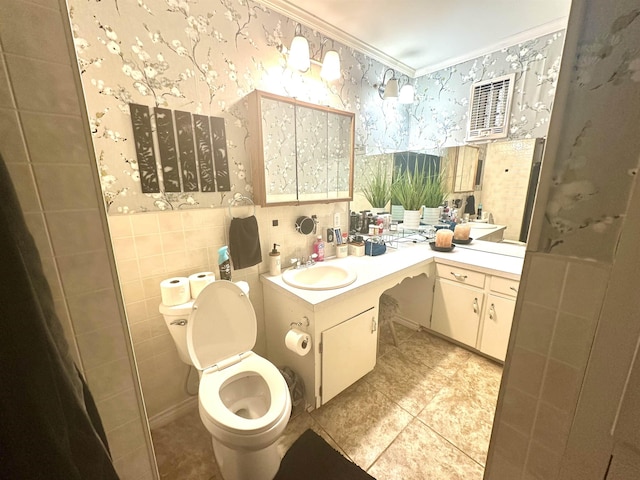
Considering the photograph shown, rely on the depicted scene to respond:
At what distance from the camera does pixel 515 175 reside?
202cm

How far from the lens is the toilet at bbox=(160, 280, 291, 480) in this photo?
103 cm

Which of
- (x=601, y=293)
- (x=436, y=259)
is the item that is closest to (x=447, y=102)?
(x=436, y=259)

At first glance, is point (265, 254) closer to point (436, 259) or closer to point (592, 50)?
point (436, 259)

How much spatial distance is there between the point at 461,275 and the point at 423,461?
122 cm

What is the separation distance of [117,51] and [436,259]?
2.33 metres

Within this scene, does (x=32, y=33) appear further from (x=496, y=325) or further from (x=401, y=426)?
(x=496, y=325)

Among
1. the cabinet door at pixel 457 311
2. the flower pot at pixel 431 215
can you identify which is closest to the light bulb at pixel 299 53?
the flower pot at pixel 431 215

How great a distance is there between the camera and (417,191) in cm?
Result: 236

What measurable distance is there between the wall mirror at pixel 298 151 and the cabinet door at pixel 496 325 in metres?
1.34

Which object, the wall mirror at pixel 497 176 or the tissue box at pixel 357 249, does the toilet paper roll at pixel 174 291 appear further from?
the wall mirror at pixel 497 176

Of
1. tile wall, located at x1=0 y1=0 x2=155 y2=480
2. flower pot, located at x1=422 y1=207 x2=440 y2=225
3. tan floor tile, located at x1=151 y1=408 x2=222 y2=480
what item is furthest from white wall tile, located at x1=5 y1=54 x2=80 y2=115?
flower pot, located at x1=422 y1=207 x2=440 y2=225

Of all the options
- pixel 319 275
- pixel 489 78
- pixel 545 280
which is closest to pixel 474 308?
pixel 319 275

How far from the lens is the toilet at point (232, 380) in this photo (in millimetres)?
1032

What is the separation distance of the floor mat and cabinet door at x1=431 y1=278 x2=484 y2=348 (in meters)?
1.28
